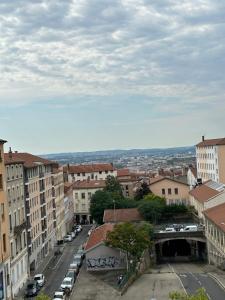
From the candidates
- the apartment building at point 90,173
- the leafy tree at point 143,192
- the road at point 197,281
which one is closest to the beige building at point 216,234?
the road at point 197,281

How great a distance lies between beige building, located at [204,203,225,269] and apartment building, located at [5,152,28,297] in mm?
26368

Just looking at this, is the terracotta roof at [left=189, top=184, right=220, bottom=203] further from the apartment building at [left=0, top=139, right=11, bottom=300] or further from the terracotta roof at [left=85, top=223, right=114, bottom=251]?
the apartment building at [left=0, top=139, right=11, bottom=300]

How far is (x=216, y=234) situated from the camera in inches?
3250

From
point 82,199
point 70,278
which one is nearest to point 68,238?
point 82,199

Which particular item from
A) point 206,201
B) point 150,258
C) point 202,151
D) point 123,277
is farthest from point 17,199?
point 202,151

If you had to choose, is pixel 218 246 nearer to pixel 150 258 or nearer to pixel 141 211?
pixel 150 258

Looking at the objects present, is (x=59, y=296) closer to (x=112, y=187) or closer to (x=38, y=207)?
(x=38, y=207)

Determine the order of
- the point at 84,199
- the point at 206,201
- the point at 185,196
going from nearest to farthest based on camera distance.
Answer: the point at 206,201 < the point at 185,196 < the point at 84,199

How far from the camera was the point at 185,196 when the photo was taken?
13562 cm

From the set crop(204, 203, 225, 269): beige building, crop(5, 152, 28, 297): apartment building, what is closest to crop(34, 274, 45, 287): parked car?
crop(5, 152, 28, 297): apartment building

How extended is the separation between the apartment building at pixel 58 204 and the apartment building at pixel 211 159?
42.2 meters

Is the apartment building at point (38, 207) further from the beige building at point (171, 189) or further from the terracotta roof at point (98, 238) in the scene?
the beige building at point (171, 189)

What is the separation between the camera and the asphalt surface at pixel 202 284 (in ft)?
206

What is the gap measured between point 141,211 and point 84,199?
170 ft
